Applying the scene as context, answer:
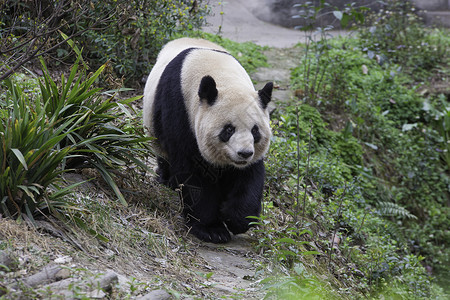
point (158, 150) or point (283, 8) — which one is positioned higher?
point (283, 8)

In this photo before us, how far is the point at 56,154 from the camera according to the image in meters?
3.82

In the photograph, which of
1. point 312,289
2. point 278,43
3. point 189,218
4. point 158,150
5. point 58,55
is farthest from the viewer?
point 278,43

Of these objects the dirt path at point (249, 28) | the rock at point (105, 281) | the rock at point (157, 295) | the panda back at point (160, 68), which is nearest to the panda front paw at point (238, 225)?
the panda back at point (160, 68)

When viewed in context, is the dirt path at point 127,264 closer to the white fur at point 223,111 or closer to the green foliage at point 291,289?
the green foliage at point 291,289

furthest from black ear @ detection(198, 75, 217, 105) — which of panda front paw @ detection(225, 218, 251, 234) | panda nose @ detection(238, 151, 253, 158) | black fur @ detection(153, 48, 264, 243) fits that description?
panda front paw @ detection(225, 218, 251, 234)

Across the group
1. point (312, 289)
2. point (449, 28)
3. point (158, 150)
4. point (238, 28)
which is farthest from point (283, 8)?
point (312, 289)

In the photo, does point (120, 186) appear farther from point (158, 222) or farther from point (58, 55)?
point (58, 55)

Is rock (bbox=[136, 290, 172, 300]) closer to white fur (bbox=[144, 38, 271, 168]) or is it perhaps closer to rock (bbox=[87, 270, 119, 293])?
rock (bbox=[87, 270, 119, 293])

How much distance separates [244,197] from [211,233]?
1.60 feet

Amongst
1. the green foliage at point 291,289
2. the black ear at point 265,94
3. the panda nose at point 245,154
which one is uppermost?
the black ear at point 265,94

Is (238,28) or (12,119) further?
(238,28)

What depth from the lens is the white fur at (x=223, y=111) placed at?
4.56 meters

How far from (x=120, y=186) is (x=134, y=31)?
9.84ft

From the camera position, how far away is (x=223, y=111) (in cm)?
460
